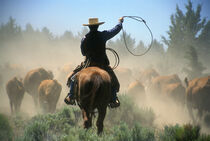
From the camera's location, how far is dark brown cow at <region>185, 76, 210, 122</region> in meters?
13.9

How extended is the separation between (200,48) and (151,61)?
14068 mm

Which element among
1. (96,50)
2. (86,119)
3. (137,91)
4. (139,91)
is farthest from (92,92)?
(139,91)

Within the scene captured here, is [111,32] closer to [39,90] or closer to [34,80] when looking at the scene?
[39,90]

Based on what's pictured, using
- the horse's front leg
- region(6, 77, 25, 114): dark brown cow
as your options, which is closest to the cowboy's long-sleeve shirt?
the horse's front leg

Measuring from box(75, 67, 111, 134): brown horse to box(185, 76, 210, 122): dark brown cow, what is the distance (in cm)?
959

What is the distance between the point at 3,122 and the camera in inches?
344

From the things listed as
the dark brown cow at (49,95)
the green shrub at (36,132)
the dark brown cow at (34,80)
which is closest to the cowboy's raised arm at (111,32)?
the green shrub at (36,132)

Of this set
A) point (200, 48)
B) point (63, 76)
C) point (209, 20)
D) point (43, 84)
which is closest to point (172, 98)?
point (43, 84)

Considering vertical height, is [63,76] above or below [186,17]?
below

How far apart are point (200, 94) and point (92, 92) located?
10.1 m

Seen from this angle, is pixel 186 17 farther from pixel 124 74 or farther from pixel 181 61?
pixel 124 74

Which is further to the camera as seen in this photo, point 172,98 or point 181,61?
point 181,61

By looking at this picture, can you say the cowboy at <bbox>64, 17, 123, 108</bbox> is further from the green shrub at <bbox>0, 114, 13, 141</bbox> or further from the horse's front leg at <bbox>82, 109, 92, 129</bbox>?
the green shrub at <bbox>0, 114, 13, 141</bbox>

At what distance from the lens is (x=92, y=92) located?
574 cm
